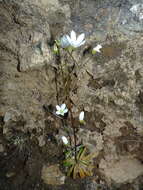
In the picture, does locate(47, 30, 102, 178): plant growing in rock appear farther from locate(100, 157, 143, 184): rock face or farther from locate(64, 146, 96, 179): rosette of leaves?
locate(100, 157, 143, 184): rock face

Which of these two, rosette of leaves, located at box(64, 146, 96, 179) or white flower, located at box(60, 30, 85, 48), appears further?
rosette of leaves, located at box(64, 146, 96, 179)

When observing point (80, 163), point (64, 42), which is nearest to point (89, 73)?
point (64, 42)

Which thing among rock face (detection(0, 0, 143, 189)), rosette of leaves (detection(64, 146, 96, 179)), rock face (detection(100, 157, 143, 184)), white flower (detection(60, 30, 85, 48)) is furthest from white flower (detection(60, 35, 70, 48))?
rock face (detection(100, 157, 143, 184))

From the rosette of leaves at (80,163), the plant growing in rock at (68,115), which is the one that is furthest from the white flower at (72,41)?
the rosette of leaves at (80,163)

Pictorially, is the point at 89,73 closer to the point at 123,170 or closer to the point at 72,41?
the point at 72,41

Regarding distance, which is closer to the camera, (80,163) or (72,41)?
(72,41)

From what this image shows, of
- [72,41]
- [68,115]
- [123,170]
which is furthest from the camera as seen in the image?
[68,115]

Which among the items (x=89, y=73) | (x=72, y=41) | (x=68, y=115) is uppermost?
(x=72, y=41)
